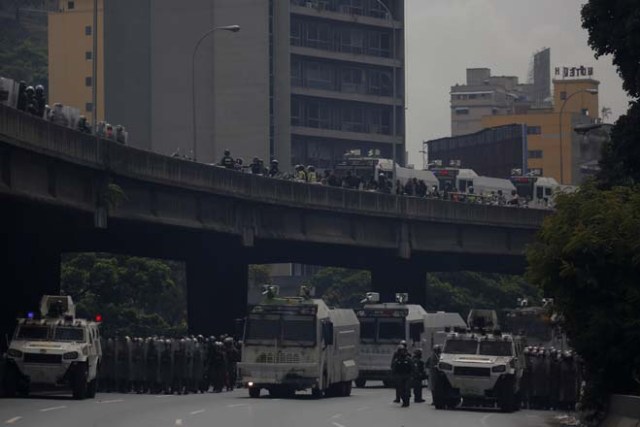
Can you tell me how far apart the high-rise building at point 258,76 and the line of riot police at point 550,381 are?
71366mm

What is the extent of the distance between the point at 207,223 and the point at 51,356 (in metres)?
18.3

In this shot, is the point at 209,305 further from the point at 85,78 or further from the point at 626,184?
the point at 85,78

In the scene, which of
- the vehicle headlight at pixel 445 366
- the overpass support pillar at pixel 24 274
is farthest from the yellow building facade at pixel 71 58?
the vehicle headlight at pixel 445 366

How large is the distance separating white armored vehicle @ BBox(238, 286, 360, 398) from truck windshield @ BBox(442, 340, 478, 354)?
434cm

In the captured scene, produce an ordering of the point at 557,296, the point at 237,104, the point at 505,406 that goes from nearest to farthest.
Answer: the point at 557,296
the point at 505,406
the point at 237,104

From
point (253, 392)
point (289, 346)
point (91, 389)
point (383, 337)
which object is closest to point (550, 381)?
point (289, 346)

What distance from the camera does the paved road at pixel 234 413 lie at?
3122 cm

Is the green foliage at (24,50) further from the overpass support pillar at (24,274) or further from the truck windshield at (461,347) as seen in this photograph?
the truck windshield at (461,347)

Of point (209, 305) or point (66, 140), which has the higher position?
point (66, 140)

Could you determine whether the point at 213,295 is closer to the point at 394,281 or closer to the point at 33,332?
the point at 394,281

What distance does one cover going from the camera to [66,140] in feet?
148

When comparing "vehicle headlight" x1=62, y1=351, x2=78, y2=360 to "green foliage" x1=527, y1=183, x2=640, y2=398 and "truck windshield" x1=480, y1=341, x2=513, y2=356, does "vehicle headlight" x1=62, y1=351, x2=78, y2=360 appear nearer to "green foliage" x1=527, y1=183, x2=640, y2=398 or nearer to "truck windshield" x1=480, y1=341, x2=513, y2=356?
"truck windshield" x1=480, y1=341, x2=513, y2=356

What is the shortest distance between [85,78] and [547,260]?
11506 centimetres

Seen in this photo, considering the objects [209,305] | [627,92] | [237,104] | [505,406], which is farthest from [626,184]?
[237,104]
